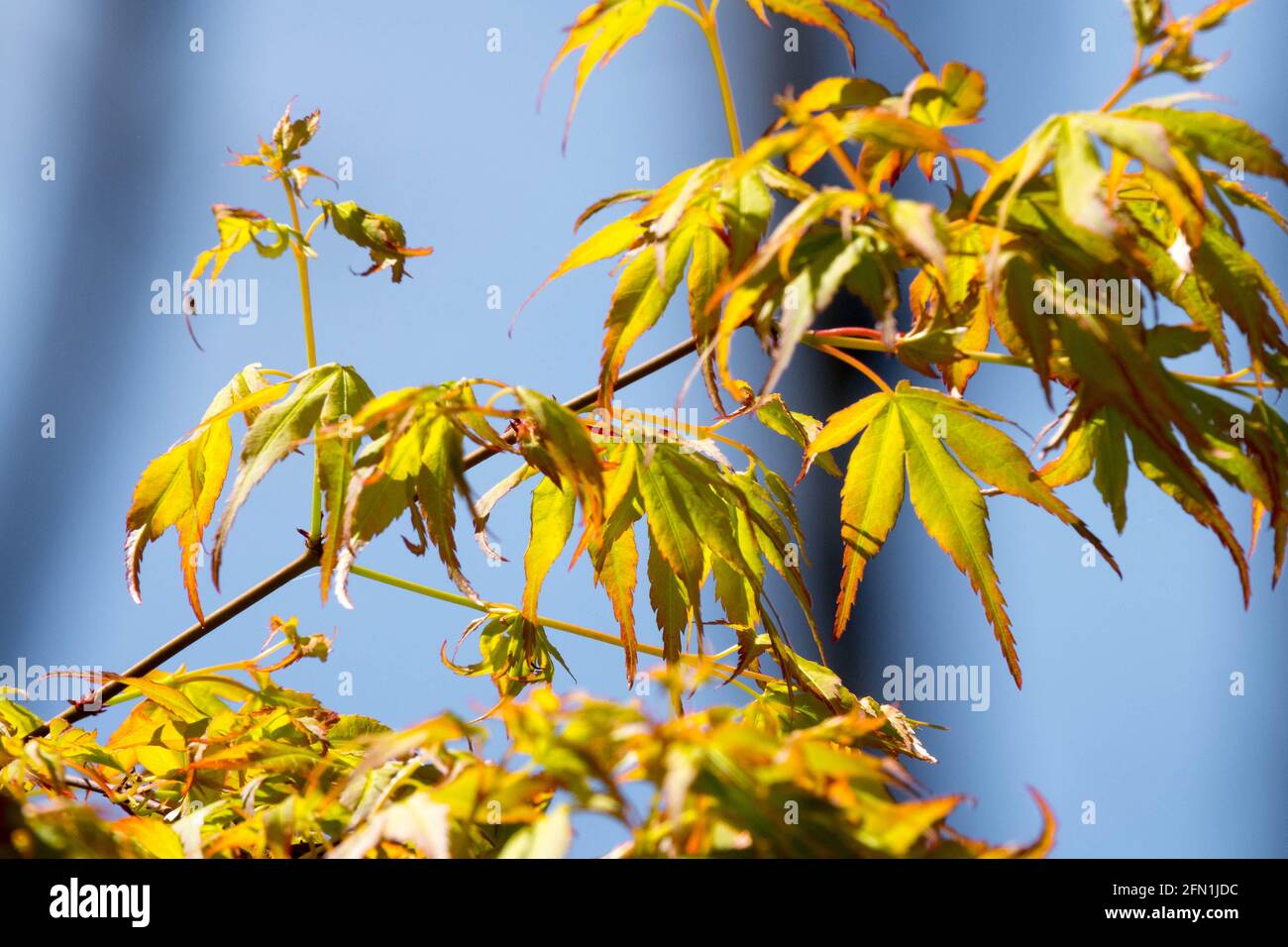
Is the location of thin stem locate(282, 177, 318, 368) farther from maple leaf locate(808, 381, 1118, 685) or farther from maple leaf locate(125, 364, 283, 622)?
maple leaf locate(808, 381, 1118, 685)

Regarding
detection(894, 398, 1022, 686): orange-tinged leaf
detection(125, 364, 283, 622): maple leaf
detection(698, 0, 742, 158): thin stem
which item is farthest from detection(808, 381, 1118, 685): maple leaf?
detection(125, 364, 283, 622): maple leaf

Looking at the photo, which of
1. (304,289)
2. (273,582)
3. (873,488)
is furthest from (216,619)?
(873,488)

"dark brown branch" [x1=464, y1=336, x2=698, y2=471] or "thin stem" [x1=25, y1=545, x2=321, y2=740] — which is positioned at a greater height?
"dark brown branch" [x1=464, y1=336, x2=698, y2=471]

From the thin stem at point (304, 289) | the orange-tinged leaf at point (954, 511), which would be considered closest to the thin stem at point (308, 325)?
the thin stem at point (304, 289)

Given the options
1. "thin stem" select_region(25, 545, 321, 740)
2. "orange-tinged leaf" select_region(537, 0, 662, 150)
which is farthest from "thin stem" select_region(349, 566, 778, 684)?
"orange-tinged leaf" select_region(537, 0, 662, 150)

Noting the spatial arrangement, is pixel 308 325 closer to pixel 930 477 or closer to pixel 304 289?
pixel 304 289

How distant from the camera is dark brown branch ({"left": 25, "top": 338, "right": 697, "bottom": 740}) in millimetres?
389

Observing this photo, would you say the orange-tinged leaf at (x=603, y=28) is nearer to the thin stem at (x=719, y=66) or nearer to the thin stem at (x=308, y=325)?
the thin stem at (x=719, y=66)

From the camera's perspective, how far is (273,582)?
1.35ft

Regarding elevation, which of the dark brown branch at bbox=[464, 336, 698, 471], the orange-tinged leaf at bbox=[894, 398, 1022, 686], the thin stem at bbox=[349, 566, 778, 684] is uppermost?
the dark brown branch at bbox=[464, 336, 698, 471]

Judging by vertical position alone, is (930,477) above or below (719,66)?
below

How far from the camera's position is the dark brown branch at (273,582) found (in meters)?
0.39
